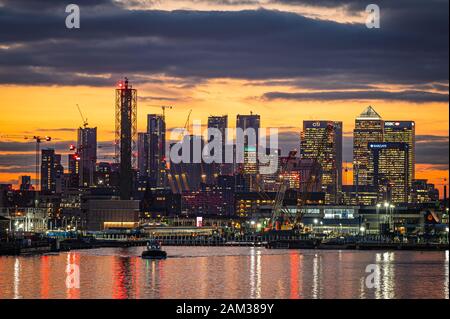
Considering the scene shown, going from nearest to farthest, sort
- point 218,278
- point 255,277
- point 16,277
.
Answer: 1. point 16,277
2. point 218,278
3. point 255,277

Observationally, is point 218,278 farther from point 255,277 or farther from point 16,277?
point 16,277

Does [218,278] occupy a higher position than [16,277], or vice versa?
[16,277]

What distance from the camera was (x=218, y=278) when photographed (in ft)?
332

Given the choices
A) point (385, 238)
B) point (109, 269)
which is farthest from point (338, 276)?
point (385, 238)

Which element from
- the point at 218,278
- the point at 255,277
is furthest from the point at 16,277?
the point at 255,277

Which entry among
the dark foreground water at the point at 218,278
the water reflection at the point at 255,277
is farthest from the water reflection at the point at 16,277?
the water reflection at the point at 255,277

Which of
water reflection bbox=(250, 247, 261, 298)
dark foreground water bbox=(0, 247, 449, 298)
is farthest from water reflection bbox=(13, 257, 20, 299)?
water reflection bbox=(250, 247, 261, 298)

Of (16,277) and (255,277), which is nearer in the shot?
(16,277)

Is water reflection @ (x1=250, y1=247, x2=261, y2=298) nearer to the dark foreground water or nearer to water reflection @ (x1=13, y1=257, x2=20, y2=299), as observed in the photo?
the dark foreground water

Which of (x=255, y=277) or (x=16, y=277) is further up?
(x=16, y=277)

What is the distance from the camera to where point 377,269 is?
4560 inches

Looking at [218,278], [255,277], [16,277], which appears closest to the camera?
[16,277]
